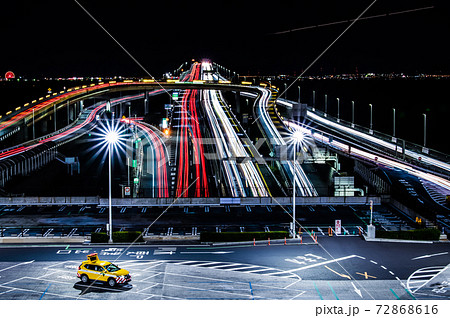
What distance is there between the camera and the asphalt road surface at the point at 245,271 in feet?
101

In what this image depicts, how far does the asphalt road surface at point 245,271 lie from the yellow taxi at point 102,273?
1.40ft

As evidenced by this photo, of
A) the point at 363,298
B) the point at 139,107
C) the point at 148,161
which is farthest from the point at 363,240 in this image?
the point at 139,107

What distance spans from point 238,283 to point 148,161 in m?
48.6

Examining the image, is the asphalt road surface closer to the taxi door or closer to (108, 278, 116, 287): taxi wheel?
(108, 278, 116, 287): taxi wheel

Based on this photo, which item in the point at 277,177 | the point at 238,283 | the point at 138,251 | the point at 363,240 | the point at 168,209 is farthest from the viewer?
the point at 277,177

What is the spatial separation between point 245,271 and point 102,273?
354 inches

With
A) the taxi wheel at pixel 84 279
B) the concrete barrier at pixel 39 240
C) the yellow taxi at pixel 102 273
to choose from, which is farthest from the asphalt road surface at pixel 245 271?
the concrete barrier at pixel 39 240

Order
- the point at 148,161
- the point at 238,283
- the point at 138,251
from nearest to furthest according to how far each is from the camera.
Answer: the point at 238,283, the point at 138,251, the point at 148,161

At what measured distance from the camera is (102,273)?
31672 mm

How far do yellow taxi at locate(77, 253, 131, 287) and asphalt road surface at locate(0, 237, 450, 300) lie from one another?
428 mm

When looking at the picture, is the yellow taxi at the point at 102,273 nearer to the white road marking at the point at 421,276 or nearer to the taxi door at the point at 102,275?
the taxi door at the point at 102,275

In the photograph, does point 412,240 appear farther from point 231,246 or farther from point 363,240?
point 231,246

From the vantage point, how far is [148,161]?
3120 inches

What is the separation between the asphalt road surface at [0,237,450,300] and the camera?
30.9 metres
